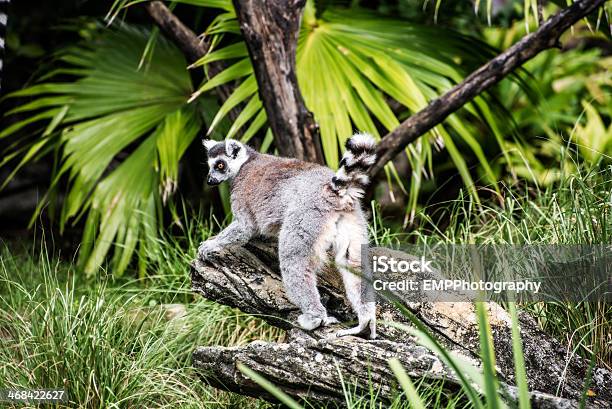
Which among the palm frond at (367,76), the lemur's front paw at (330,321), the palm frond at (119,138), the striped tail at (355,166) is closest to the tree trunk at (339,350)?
the lemur's front paw at (330,321)

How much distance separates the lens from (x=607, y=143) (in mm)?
7434

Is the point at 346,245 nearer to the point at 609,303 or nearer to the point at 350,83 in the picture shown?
the point at 609,303

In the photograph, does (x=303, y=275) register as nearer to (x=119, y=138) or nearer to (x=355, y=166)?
(x=355, y=166)

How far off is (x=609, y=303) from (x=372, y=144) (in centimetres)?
137

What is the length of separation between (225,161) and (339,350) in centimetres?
139

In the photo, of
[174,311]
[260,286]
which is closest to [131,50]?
[174,311]

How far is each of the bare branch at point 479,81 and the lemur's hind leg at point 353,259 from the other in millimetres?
1381

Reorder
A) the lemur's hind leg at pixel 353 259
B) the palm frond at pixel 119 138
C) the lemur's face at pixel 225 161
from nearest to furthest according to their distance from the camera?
1. the lemur's hind leg at pixel 353 259
2. the lemur's face at pixel 225 161
3. the palm frond at pixel 119 138

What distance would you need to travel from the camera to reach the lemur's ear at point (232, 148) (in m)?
4.38

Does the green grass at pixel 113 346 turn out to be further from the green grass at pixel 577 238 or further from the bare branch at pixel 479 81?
the bare branch at pixel 479 81

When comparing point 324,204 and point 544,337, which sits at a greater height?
point 324,204

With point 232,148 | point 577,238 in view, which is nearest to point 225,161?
point 232,148

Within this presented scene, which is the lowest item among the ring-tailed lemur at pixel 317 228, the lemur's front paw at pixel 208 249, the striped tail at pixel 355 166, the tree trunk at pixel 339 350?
the tree trunk at pixel 339 350

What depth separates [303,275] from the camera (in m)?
3.66
